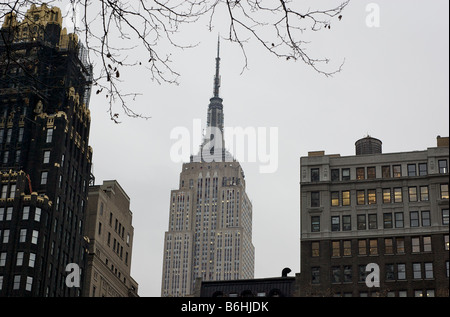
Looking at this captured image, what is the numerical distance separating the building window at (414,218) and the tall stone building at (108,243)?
59490mm

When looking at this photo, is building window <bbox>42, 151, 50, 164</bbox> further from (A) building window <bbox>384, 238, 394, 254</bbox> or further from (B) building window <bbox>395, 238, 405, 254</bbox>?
(B) building window <bbox>395, 238, 405, 254</bbox>

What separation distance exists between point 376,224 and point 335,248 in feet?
23.3

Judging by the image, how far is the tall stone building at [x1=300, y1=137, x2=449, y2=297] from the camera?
102688mm

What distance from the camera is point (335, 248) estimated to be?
108 m

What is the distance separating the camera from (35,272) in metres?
119

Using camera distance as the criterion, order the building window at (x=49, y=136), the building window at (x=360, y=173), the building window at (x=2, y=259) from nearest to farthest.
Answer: the building window at (x=360, y=173) → the building window at (x=2, y=259) → the building window at (x=49, y=136)

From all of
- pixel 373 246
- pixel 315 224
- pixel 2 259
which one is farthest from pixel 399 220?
pixel 2 259

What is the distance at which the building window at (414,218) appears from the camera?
108312 millimetres

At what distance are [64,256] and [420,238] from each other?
2319 inches

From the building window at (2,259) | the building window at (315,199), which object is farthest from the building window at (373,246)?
the building window at (2,259)

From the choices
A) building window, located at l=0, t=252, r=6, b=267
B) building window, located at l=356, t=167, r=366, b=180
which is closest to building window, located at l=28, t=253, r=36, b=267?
building window, located at l=0, t=252, r=6, b=267

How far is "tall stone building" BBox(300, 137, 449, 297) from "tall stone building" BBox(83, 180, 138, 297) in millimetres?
48353

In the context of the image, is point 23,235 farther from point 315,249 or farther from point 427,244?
point 427,244

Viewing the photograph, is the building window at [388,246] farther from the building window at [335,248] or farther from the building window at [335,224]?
the building window at [335,224]
